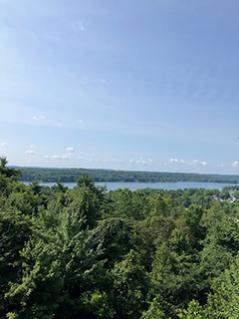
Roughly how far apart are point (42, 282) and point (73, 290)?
335 cm

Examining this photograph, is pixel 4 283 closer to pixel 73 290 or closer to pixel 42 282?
pixel 42 282

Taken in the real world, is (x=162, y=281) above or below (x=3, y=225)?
below

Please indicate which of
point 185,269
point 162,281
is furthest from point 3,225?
point 185,269

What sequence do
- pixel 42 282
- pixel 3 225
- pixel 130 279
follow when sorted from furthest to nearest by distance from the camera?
pixel 130 279 < pixel 3 225 < pixel 42 282

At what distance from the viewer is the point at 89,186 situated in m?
51.7

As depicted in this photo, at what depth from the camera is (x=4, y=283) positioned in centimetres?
1634

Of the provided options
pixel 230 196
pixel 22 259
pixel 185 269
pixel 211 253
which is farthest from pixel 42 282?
pixel 230 196

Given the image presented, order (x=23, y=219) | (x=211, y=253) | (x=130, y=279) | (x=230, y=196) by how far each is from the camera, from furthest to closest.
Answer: (x=230, y=196) → (x=211, y=253) → (x=130, y=279) → (x=23, y=219)

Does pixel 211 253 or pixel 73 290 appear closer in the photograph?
pixel 73 290

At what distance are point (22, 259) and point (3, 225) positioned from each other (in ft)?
6.83

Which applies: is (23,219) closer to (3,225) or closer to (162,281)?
(3,225)

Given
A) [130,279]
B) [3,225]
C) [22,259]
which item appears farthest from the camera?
[130,279]

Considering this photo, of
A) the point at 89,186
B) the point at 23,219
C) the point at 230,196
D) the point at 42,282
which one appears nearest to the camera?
the point at 42,282

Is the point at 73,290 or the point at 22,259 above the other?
the point at 22,259
